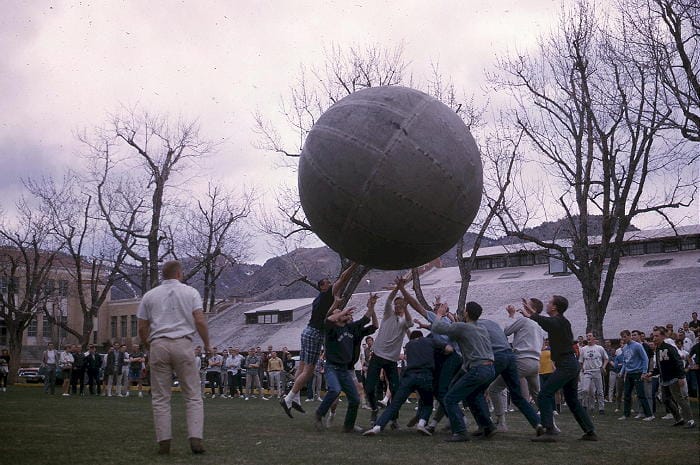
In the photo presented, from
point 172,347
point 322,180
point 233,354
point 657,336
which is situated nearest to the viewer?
point 322,180

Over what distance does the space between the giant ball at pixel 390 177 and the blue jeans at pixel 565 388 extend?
364 centimetres

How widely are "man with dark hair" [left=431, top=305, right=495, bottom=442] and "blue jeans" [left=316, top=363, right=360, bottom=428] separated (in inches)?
60.5

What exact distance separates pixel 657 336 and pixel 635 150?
11604 millimetres

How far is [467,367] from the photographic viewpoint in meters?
9.70

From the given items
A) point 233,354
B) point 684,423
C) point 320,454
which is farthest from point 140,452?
point 233,354

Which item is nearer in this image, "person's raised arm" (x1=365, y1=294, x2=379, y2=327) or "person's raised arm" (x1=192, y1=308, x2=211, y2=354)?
"person's raised arm" (x1=192, y1=308, x2=211, y2=354)

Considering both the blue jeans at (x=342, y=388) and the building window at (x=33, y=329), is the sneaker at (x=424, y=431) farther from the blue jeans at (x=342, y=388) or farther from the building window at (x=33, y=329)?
the building window at (x=33, y=329)

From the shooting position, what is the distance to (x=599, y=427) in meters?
12.8

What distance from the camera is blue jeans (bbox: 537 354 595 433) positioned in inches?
377

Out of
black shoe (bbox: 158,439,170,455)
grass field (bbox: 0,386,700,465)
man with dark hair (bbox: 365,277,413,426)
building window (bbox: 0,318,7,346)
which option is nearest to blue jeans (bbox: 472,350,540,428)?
grass field (bbox: 0,386,700,465)

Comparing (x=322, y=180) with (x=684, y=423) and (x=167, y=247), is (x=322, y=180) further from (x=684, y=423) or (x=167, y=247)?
(x=167, y=247)

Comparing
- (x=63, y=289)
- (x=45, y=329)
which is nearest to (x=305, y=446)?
(x=63, y=289)

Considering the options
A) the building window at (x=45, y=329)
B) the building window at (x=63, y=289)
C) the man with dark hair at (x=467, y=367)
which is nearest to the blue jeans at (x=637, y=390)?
the man with dark hair at (x=467, y=367)

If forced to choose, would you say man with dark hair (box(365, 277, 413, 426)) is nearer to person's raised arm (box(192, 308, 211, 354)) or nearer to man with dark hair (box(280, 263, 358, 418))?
man with dark hair (box(280, 263, 358, 418))
